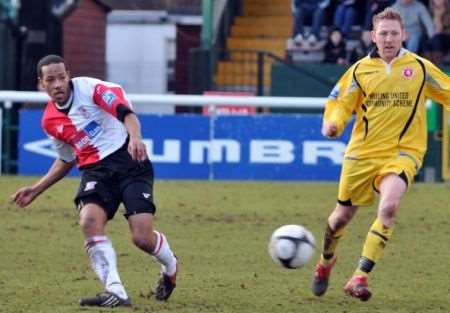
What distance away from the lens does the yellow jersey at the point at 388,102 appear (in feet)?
31.7

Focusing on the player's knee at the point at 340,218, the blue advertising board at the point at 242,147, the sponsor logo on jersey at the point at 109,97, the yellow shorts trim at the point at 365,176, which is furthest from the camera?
the blue advertising board at the point at 242,147

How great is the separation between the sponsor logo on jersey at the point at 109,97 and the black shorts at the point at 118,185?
1.29ft

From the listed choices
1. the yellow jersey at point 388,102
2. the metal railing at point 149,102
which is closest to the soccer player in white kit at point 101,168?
the yellow jersey at point 388,102

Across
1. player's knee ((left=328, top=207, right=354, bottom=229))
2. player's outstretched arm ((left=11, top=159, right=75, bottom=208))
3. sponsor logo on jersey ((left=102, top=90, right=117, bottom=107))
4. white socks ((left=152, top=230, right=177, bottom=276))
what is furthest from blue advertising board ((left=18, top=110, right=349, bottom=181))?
sponsor logo on jersey ((left=102, top=90, right=117, bottom=107))

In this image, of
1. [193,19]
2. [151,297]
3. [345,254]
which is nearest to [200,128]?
[345,254]

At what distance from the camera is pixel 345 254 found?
12.5 meters

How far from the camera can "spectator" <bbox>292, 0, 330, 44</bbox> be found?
1003 inches

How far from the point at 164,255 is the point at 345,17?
1639 cm

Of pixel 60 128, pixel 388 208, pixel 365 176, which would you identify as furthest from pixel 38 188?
pixel 388 208

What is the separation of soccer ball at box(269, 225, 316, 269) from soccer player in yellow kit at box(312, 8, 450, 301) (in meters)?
0.20

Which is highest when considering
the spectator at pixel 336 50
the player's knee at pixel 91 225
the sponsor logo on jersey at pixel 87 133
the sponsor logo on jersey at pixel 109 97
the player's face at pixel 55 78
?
the player's face at pixel 55 78

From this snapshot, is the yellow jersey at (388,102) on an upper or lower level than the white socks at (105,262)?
upper

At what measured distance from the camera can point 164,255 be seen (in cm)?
941

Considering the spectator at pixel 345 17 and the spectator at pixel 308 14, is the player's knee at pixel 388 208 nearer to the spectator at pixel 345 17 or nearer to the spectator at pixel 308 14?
the spectator at pixel 345 17
